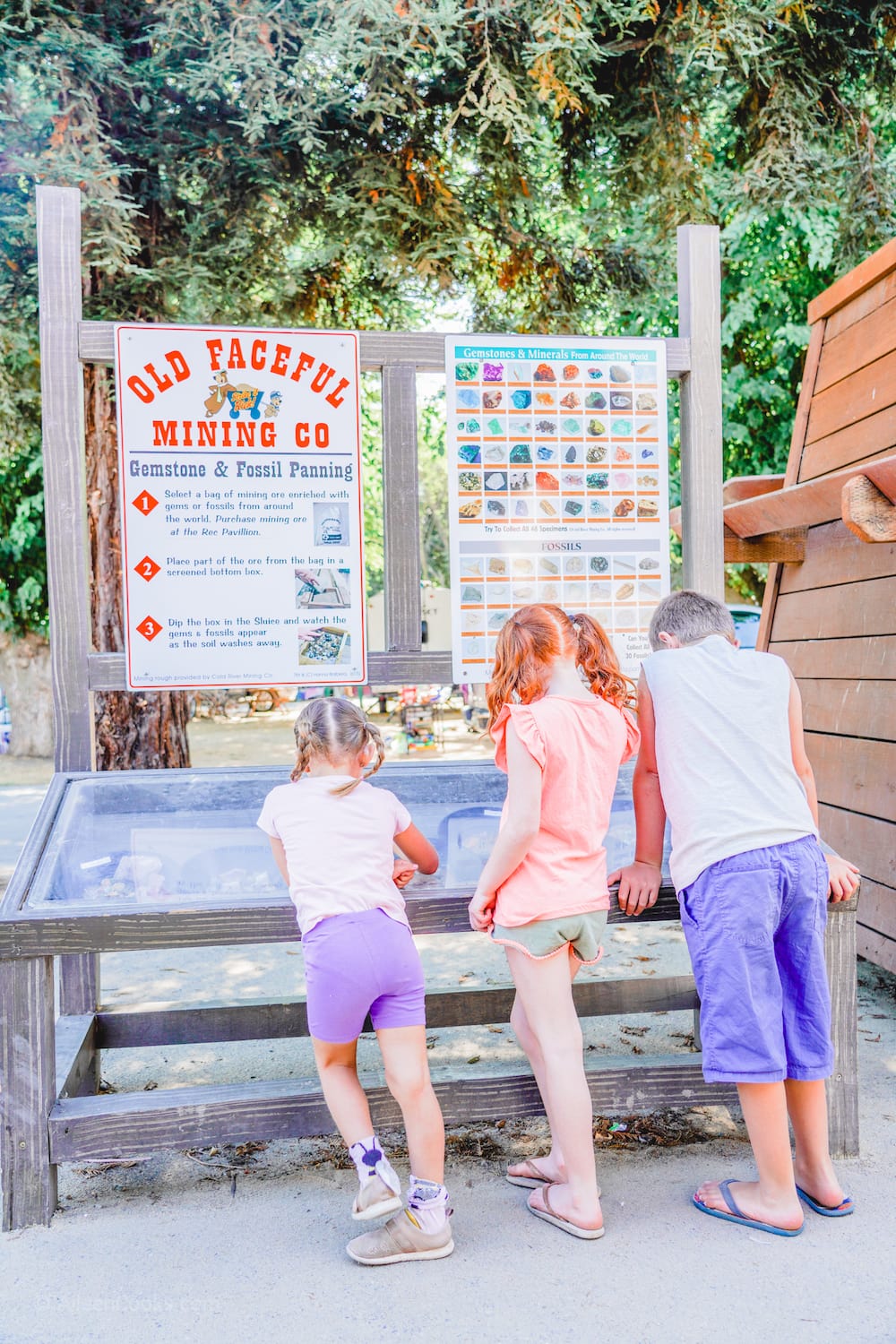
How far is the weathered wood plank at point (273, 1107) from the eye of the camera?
2523 mm

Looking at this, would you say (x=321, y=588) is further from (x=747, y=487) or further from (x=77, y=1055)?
(x=747, y=487)

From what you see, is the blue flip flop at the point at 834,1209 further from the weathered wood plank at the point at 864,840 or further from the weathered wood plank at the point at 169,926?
the weathered wood plank at the point at 864,840

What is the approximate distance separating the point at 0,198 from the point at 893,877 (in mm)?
5915

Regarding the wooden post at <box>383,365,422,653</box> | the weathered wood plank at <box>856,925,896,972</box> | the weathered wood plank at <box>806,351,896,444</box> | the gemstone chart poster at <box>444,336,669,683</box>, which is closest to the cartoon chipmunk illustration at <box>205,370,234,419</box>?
the wooden post at <box>383,365,422,653</box>

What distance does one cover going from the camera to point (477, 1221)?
8.32 feet

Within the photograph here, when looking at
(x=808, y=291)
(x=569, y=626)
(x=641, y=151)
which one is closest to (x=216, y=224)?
(x=641, y=151)

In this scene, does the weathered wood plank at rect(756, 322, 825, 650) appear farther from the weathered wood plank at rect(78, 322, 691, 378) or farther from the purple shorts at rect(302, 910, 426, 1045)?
the purple shorts at rect(302, 910, 426, 1045)

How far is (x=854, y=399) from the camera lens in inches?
184

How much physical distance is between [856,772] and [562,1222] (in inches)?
105

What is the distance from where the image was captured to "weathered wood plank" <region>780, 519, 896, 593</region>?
4.31 metres

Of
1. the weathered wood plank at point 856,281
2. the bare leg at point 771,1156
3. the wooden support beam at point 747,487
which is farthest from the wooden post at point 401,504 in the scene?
the wooden support beam at point 747,487

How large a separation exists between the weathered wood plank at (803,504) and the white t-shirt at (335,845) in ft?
6.28

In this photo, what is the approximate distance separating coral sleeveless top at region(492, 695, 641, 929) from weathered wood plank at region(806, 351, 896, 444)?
2656 millimetres

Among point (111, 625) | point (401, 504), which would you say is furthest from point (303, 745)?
point (111, 625)
